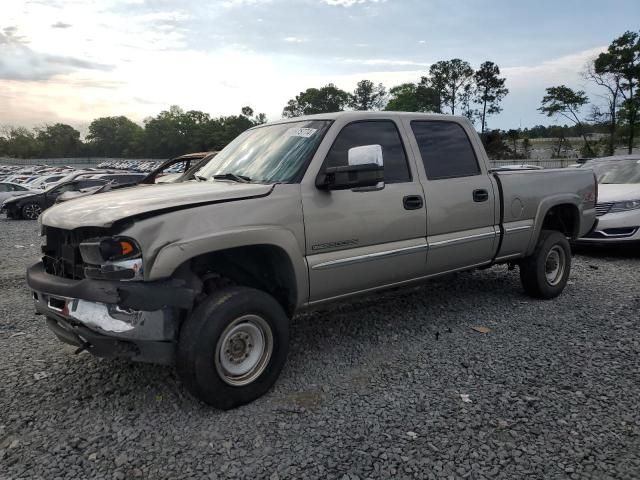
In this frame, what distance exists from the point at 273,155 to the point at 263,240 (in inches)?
36.9

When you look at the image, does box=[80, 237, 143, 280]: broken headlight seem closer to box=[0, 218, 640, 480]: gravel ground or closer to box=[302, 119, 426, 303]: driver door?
box=[0, 218, 640, 480]: gravel ground

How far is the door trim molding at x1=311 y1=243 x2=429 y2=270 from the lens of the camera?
3682 mm

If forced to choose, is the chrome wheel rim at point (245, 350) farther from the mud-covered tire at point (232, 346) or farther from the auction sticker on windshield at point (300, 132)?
the auction sticker on windshield at point (300, 132)

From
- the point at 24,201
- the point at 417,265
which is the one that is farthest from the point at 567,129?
the point at 417,265

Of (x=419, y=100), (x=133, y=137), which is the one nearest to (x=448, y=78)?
(x=419, y=100)

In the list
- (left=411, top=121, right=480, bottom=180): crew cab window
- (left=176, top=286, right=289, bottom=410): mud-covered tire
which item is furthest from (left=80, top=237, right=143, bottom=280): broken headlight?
(left=411, top=121, right=480, bottom=180): crew cab window

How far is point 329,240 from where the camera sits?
12.2 ft

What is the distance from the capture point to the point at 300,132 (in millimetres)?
4059

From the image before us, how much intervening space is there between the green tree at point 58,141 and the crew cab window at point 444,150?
426 feet

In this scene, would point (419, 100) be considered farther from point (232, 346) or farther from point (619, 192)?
point (232, 346)

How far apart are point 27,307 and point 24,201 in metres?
13.7

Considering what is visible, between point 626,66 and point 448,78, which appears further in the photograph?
point 448,78

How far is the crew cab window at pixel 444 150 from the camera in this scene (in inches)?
178

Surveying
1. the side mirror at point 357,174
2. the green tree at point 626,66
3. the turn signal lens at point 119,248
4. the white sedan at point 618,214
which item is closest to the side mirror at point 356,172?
the side mirror at point 357,174
